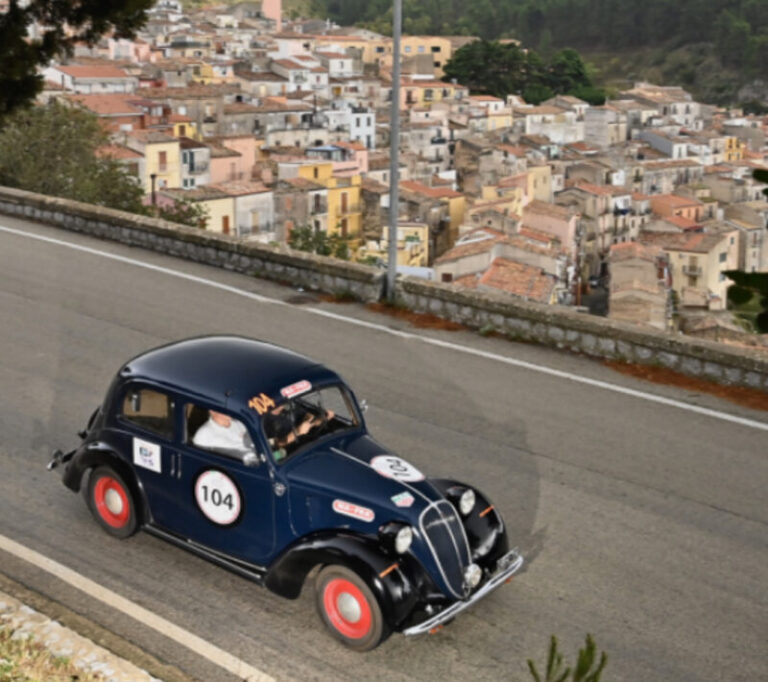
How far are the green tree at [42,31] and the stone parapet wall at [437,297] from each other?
4.67 meters

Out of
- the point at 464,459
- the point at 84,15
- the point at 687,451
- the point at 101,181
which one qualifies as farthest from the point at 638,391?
the point at 101,181

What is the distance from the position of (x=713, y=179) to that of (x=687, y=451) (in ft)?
323

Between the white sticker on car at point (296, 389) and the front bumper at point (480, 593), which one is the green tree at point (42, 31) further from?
the front bumper at point (480, 593)

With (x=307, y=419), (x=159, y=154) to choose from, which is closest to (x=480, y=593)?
(x=307, y=419)

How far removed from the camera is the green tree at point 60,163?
876 inches

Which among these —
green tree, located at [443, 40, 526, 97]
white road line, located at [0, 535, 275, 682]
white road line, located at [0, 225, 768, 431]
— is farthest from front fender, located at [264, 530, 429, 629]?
green tree, located at [443, 40, 526, 97]

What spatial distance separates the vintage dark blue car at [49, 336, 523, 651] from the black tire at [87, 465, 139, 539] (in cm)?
1

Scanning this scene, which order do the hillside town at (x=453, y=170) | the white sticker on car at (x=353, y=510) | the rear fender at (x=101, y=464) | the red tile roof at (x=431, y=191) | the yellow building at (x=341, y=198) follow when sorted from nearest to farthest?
the white sticker on car at (x=353, y=510), the rear fender at (x=101, y=464), the hillside town at (x=453, y=170), the yellow building at (x=341, y=198), the red tile roof at (x=431, y=191)

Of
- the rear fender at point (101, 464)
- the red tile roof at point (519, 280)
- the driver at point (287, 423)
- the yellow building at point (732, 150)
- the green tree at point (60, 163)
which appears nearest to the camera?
the driver at point (287, 423)

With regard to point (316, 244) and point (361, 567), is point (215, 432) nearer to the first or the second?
point (361, 567)

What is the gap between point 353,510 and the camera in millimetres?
6578

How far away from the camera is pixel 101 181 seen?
23.8m

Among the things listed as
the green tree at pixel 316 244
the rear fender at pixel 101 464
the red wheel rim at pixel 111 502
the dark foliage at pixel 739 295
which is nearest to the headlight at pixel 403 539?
the rear fender at pixel 101 464

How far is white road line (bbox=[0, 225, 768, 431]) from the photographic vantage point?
10516 mm
